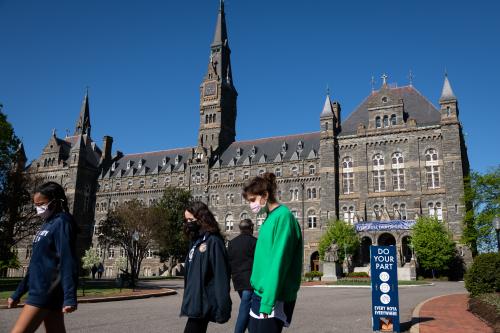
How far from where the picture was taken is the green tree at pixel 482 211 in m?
44.2

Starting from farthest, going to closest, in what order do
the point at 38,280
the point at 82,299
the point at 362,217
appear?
1. the point at 362,217
2. the point at 82,299
3. the point at 38,280

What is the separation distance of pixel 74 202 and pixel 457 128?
55575mm

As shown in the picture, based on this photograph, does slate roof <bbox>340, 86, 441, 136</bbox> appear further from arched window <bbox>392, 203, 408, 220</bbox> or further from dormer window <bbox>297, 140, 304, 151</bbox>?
arched window <bbox>392, 203, 408, 220</bbox>

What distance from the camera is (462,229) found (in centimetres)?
4728

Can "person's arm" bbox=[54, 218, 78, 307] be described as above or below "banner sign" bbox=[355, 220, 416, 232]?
below

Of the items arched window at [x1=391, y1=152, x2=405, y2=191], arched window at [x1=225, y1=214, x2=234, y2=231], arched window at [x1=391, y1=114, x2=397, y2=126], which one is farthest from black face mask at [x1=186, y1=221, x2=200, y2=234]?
arched window at [x1=225, y1=214, x2=234, y2=231]

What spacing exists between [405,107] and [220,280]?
5443cm

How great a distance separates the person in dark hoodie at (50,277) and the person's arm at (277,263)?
7.94ft

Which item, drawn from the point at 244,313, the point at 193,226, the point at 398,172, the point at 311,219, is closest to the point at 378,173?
the point at 398,172

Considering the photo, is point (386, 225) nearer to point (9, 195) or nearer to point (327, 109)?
point (327, 109)

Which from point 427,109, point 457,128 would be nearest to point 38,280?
point 457,128

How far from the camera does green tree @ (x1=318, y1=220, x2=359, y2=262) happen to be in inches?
1893

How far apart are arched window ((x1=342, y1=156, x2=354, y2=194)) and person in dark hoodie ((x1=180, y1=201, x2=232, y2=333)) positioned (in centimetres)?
4987

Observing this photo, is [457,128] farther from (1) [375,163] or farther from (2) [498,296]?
(2) [498,296]
